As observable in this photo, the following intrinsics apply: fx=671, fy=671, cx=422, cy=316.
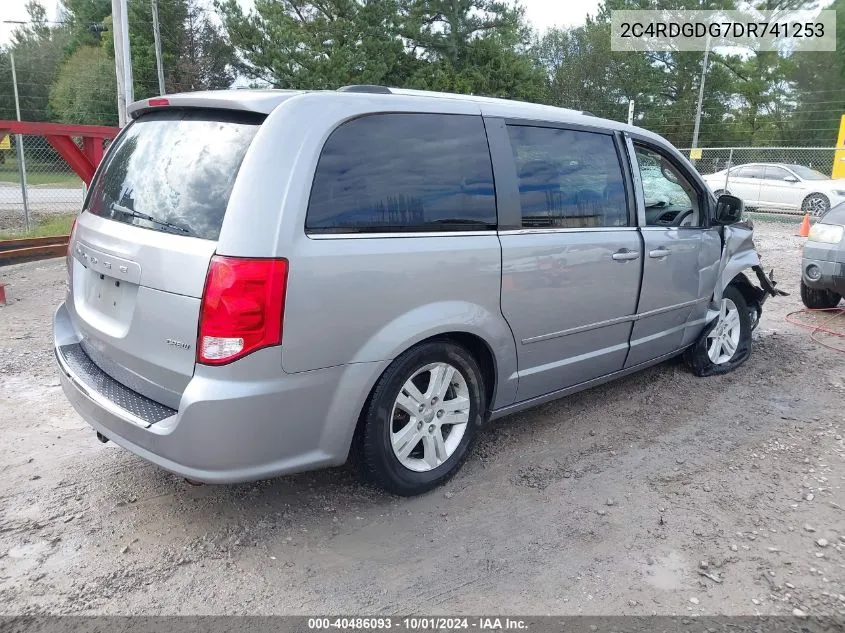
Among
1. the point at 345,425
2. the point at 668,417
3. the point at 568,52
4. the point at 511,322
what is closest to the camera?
the point at 345,425

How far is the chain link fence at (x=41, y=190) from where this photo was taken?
14.9m

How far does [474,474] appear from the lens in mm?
3496

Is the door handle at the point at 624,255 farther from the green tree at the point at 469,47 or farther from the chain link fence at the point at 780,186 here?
the green tree at the point at 469,47

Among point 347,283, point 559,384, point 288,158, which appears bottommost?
point 559,384

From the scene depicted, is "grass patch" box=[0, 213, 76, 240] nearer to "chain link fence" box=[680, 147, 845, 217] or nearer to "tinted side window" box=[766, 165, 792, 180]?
"chain link fence" box=[680, 147, 845, 217]

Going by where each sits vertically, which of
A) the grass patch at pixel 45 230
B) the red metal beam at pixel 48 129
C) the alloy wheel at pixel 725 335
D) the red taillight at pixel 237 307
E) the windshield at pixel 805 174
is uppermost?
the red metal beam at pixel 48 129

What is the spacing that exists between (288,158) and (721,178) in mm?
18576

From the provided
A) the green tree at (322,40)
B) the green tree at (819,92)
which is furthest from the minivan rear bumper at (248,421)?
the green tree at (819,92)

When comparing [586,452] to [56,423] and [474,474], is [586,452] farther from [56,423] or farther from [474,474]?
[56,423]

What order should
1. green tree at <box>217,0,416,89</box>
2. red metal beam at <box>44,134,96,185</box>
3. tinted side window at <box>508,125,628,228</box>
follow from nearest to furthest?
1. tinted side window at <box>508,125,628,228</box>
2. red metal beam at <box>44,134,96,185</box>
3. green tree at <box>217,0,416,89</box>

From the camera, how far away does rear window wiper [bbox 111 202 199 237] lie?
2.63 meters

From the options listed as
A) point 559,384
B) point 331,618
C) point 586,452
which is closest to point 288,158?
point 331,618

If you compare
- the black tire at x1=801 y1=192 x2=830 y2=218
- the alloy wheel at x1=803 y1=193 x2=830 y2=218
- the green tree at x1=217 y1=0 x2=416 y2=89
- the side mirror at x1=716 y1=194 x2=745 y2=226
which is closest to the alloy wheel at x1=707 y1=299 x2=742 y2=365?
the side mirror at x1=716 y1=194 x2=745 y2=226

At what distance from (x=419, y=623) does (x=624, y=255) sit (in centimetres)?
238
